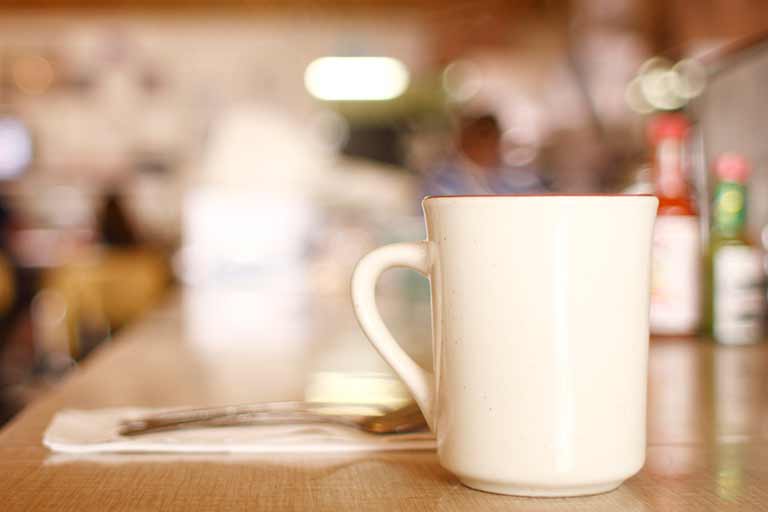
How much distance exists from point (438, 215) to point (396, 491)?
0.43ft

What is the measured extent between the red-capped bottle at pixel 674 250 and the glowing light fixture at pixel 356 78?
441cm

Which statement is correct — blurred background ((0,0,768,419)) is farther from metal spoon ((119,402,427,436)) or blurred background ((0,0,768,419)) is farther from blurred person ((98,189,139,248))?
metal spoon ((119,402,427,436))

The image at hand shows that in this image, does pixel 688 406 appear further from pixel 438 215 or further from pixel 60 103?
pixel 60 103

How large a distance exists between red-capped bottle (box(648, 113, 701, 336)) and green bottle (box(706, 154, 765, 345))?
0.02 metres

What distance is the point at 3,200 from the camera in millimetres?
5223

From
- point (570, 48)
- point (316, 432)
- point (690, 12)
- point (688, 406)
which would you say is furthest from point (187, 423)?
point (570, 48)

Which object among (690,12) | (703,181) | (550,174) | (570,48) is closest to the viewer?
(703,181)

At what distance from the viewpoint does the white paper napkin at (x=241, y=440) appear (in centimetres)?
53

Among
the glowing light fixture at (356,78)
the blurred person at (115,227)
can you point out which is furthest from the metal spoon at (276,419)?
the glowing light fixture at (356,78)

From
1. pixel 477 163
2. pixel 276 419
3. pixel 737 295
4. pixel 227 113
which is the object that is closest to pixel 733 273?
pixel 737 295

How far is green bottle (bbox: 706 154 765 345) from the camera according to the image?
942mm

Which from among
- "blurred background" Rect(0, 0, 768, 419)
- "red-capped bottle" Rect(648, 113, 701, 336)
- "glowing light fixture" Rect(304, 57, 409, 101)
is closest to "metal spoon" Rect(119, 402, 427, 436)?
"red-capped bottle" Rect(648, 113, 701, 336)

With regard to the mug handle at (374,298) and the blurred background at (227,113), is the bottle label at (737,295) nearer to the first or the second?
the mug handle at (374,298)

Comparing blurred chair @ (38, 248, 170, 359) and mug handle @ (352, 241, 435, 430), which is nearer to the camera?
mug handle @ (352, 241, 435, 430)
